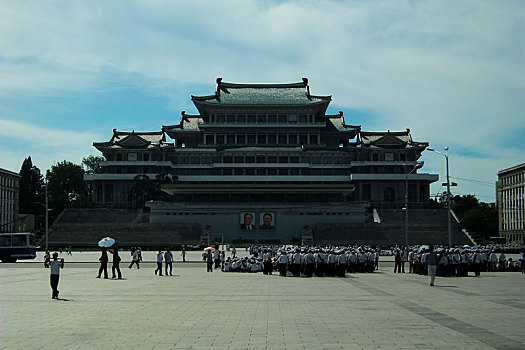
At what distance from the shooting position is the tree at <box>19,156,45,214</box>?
10350 centimetres

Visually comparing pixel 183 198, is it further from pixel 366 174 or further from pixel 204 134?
pixel 366 174

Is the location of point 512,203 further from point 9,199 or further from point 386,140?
point 9,199

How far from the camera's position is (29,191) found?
343ft

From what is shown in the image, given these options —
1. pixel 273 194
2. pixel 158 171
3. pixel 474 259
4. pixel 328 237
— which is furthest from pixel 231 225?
pixel 474 259

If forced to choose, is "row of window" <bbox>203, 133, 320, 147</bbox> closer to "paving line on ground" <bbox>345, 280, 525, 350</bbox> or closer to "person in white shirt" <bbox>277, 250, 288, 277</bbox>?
"person in white shirt" <bbox>277, 250, 288, 277</bbox>

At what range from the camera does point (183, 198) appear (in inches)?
3649

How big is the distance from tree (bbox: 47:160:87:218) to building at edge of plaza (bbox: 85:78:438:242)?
11.1 m

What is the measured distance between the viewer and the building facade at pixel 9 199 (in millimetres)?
97875

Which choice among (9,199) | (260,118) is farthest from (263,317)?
(9,199)

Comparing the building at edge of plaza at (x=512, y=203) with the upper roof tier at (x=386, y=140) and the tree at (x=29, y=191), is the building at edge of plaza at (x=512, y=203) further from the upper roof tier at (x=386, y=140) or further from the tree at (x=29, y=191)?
the tree at (x=29, y=191)

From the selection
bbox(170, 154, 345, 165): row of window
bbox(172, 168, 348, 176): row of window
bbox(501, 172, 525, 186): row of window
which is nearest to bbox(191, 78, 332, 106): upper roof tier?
bbox(170, 154, 345, 165): row of window

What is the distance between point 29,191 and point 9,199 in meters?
3.56

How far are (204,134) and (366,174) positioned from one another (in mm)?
25835

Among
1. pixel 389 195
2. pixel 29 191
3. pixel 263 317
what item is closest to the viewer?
pixel 263 317
